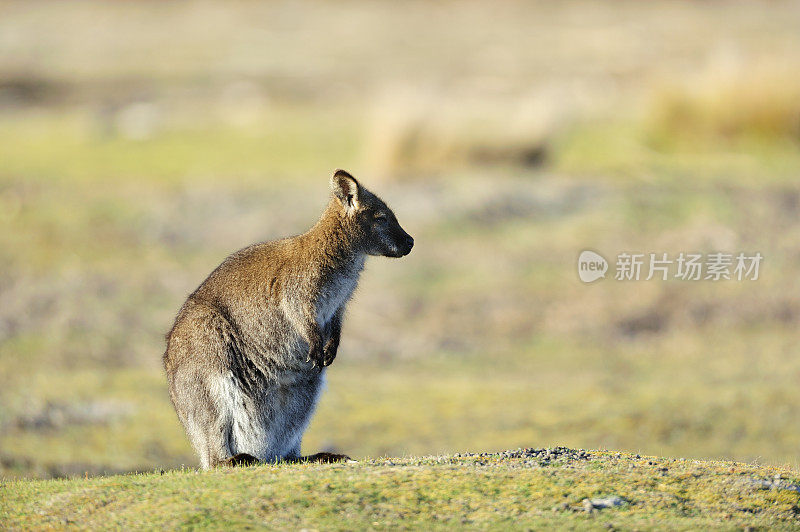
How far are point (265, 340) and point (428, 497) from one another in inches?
82.2

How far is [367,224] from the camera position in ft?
30.7

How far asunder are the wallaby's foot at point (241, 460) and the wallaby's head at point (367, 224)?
1.82 meters

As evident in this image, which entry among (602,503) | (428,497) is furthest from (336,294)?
(602,503)

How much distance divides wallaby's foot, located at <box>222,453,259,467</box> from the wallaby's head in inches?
71.6

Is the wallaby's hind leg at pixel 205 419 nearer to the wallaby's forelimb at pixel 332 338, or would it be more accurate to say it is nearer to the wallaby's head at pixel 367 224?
the wallaby's forelimb at pixel 332 338

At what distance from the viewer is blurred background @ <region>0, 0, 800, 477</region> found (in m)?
16.6

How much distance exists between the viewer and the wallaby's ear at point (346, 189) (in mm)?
9258

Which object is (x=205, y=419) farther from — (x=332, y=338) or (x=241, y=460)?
(x=332, y=338)

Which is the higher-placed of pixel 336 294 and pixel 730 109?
pixel 730 109

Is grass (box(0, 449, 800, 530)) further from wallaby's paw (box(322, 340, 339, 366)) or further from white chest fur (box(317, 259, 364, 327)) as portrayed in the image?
white chest fur (box(317, 259, 364, 327))

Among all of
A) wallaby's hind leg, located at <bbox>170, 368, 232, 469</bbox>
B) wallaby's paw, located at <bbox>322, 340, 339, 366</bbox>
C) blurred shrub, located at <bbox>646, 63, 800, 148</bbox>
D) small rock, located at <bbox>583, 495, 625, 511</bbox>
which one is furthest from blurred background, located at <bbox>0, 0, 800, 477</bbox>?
small rock, located at <bbox>583, 495, 625, 511</bbox>

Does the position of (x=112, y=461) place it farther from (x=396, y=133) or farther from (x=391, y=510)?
(x=396, y=133)

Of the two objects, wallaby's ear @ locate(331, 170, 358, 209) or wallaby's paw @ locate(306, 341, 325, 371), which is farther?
wallaby's ear @ locate(331, 170, 358, 209)

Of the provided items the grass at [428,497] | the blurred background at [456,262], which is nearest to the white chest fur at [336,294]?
the grass at [428,497]
